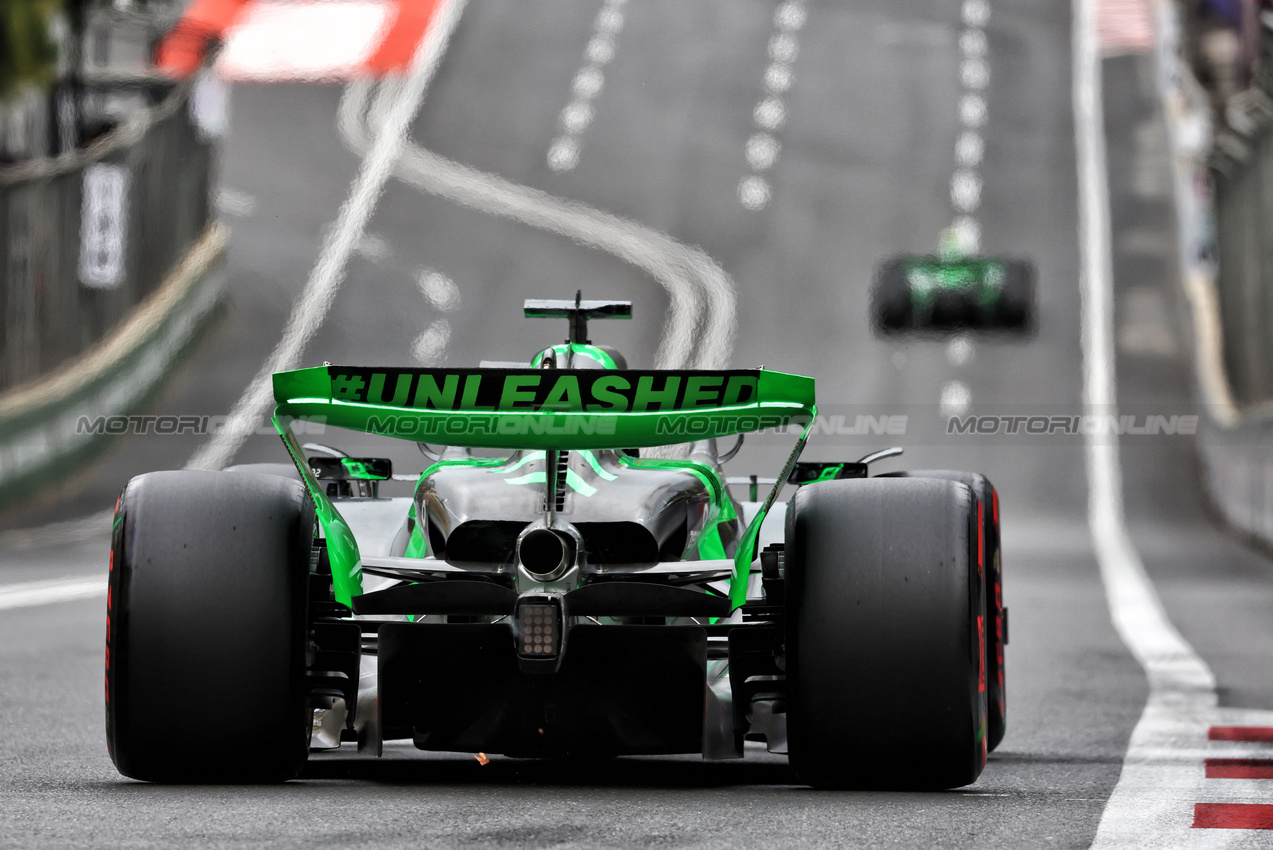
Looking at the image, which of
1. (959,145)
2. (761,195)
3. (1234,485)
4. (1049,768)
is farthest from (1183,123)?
(1049,768)

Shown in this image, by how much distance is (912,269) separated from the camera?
33.2m

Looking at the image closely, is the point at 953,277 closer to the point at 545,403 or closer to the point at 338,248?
the point at 338,248

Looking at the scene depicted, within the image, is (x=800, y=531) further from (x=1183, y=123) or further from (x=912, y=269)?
(x=1183, y=123)

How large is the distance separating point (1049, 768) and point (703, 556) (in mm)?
1434

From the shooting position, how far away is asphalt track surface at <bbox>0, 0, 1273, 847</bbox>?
224 inches

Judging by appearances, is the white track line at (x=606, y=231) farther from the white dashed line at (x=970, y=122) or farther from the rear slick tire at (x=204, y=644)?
the rear slick tire at (x=204, y=644)

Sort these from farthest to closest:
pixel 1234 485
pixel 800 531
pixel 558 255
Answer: pixel 558 255, pixel 1234 485, pixel 800 531

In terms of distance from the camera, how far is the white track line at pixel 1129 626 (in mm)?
5844

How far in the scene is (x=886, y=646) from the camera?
19.4 feet

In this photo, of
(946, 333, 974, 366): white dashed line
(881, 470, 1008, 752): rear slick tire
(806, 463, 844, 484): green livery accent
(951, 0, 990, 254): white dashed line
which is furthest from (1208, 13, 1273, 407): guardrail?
(881, 470, 1008, 752): rear slick tire

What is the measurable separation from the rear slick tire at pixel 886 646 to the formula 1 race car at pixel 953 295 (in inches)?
1071

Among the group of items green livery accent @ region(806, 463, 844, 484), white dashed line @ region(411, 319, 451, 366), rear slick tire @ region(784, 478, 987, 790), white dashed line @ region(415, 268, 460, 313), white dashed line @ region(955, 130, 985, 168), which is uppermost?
white dashed line @ region(955, 130, 985, 168)

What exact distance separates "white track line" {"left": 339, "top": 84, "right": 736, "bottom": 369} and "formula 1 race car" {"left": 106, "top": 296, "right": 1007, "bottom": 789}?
26266 millimetres

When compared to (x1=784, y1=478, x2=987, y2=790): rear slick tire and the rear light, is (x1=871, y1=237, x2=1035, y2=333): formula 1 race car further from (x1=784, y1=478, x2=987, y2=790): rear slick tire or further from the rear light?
the rear light
